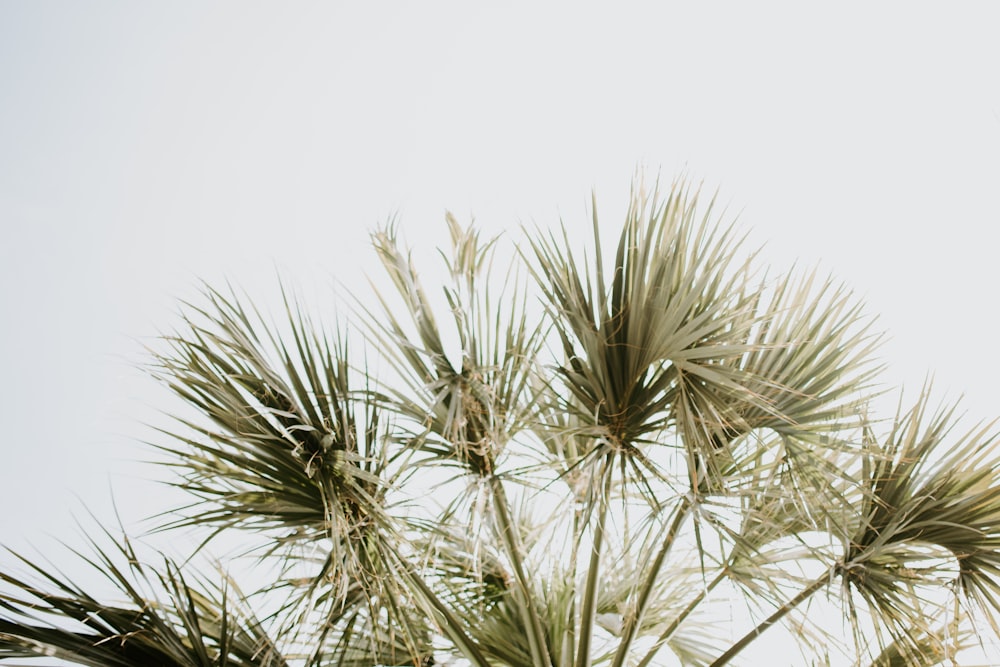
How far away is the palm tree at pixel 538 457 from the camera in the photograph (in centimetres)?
163

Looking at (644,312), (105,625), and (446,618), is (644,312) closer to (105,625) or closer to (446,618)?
(446,618)

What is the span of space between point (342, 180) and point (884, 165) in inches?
129

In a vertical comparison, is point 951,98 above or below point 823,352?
above

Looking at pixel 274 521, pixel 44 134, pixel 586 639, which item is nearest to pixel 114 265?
pixel 44 134

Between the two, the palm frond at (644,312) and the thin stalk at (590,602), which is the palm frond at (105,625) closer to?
the thin stalk at (590,602)

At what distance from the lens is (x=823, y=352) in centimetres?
192

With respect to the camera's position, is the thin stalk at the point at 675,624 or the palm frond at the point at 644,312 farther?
the thin stalk at the point at 675,624

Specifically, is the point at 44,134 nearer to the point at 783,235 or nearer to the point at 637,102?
the point at 637,102

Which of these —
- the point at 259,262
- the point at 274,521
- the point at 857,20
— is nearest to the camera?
the point at 274,521

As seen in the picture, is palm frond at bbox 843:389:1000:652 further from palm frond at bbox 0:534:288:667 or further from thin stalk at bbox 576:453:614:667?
palm frond at bbox 0:534:288:667

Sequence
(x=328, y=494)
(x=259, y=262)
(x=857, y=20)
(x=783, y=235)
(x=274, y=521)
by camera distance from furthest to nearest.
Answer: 1. (x=259, y=262)
2. (x=783, y=235)
3. (x=857, y=20)
4. (x=274, y=521)
5. (x=328, y=494)

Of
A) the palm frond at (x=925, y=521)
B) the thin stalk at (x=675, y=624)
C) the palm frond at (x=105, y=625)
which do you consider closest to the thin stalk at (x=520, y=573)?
the thin stalk at (x=675, y=624)

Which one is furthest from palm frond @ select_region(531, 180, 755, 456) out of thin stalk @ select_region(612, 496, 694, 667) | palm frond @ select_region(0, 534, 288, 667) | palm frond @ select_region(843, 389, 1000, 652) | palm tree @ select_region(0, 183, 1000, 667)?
palm frond @ select_region(0, 534, 288, 667)

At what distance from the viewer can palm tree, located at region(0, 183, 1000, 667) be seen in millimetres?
1635
